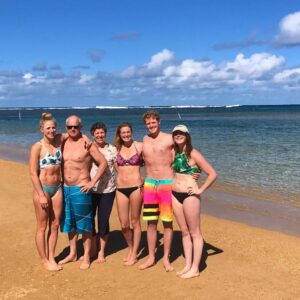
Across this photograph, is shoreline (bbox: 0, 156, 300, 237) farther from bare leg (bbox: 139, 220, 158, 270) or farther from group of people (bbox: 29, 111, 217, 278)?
group of people (bbox: 29, 111, 217, 278)

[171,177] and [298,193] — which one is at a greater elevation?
[171,177]

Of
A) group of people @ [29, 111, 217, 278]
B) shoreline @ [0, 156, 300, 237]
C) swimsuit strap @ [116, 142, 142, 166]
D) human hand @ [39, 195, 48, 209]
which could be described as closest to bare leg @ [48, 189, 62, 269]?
group of people @ [29, 111, 217, 278]

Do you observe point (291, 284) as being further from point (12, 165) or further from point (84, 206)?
point (12, 165)

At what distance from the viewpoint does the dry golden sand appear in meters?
4.98

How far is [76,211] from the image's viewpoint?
5602mm

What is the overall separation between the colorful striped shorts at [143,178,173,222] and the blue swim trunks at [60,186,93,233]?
2.55 ft

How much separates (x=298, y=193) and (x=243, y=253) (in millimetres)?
4982

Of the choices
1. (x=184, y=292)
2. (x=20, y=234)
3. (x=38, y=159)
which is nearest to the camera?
(x=184, y=292)

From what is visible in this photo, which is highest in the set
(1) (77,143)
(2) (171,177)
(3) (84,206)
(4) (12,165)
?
(1) (77,143)

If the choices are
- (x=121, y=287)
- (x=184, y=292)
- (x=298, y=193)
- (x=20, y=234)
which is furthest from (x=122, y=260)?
(x=298, y=193)

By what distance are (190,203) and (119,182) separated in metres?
1.04

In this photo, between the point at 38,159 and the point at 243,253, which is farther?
the point at 243,253

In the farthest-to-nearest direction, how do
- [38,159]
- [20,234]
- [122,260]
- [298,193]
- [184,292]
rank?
[298,193] → [20,234] → [122,260] → [38,159] → [184,292]

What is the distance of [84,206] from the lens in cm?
559
